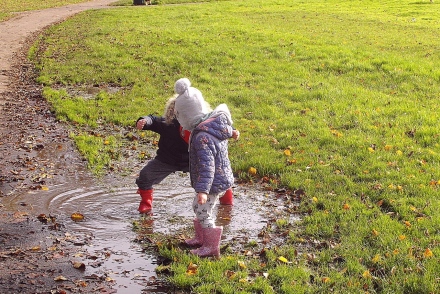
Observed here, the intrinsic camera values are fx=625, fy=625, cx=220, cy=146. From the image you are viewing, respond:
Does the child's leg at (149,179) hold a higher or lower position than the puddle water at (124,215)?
higher

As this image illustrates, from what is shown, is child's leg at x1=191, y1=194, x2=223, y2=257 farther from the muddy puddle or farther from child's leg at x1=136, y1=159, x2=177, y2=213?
child's leg at x1=136, y1=159, x2=177, y2=213

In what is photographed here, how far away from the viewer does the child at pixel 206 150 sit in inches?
207

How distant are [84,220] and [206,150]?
1.71 m

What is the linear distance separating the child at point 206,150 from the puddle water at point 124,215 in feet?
1.46

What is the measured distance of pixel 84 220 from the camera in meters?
6.20

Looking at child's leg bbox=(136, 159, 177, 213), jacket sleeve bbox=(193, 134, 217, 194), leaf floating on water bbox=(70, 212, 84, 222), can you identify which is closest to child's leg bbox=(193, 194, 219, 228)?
jacket sleeve bbox=(193, 134, 217, 194)

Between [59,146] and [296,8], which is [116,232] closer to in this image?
[59,146]

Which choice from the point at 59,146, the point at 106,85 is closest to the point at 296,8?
the point at 106,85

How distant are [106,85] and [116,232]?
24.8 ft

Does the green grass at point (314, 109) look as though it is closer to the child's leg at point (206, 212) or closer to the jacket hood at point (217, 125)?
the child's leg at point (206, 212)

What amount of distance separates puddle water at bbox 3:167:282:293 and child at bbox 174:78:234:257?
446mm

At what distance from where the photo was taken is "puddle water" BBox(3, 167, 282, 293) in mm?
5152

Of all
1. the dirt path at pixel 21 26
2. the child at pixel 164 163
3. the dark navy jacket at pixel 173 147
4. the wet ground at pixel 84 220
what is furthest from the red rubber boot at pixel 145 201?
the dirt path at pixel 21 26

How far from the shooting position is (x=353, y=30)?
2011cm
